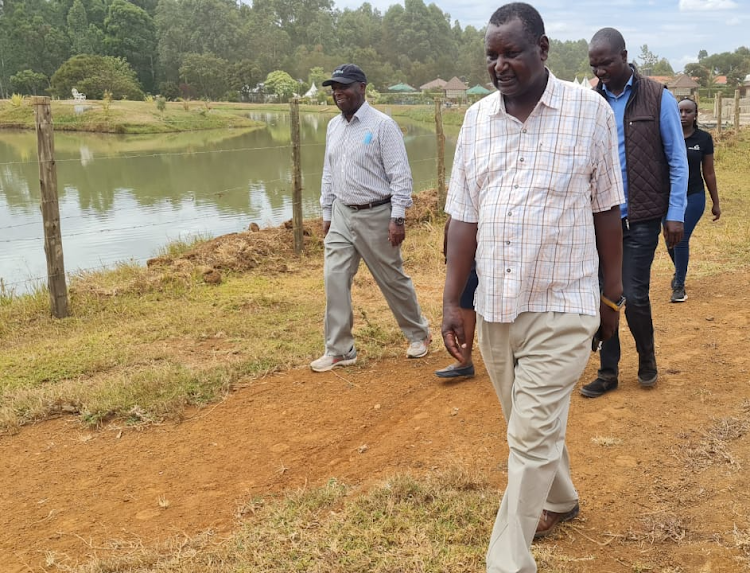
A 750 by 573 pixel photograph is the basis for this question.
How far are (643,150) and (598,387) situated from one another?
51.7 inches

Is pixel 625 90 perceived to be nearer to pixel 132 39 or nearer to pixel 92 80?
pixel 92 80

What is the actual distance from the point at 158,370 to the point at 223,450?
1204 millimetres

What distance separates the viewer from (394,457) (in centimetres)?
349

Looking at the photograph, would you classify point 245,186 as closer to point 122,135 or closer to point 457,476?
point 457,476

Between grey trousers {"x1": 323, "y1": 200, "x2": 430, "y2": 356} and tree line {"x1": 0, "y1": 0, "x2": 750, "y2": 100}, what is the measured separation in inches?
2045

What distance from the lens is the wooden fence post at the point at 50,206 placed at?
6.12 meters

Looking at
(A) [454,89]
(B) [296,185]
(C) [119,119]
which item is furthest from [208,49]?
(B) [296,185]

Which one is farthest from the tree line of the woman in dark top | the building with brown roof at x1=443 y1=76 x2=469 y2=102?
the woman in dark top

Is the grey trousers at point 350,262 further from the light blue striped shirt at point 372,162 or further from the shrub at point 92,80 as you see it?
the shrub at point 92,80

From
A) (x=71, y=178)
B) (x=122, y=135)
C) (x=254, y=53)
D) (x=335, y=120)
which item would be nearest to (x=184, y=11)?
(x=254, y=53)

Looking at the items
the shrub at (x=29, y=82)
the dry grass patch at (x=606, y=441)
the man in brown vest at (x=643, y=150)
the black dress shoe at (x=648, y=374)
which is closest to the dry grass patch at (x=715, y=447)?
the dry grass patch at (x=606, y=441)

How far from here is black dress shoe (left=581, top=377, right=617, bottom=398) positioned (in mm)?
3988

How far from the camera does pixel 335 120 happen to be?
495 cm

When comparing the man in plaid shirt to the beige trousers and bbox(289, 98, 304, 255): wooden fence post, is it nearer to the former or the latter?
the beige trousers
